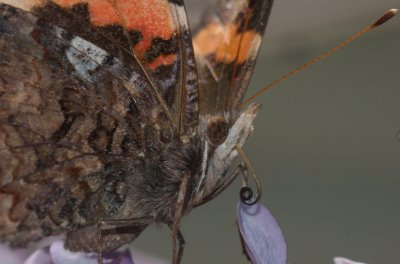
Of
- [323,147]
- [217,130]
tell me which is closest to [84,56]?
[217,130]

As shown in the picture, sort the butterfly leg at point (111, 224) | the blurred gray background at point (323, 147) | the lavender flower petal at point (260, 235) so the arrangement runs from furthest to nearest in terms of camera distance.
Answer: the blurred gray background at point (323, 147) → the butterfly leg at point (111, 224) → the lavender flower petal at point (260, 235)

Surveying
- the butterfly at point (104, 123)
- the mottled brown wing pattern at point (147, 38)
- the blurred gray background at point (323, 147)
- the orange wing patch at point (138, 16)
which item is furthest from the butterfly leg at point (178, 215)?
the blurred gray background at point (323, 147)

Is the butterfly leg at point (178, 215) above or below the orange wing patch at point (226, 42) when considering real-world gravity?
below

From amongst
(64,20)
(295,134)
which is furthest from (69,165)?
(295,134)

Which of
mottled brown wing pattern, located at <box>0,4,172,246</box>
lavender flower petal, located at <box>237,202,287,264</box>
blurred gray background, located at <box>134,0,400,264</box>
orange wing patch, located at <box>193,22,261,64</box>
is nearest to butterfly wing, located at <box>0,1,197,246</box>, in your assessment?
mottled brown wing pattern, located at <box>0,4,172,246</box>

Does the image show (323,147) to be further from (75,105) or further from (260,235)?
(260,235)

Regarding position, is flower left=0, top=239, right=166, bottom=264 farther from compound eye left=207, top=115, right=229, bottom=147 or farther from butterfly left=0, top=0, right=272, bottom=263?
compound eye left=207, top=115, right=229, bottom=147

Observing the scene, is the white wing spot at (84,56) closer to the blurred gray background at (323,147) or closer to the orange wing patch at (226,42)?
the orange wing patch at (226,42)
